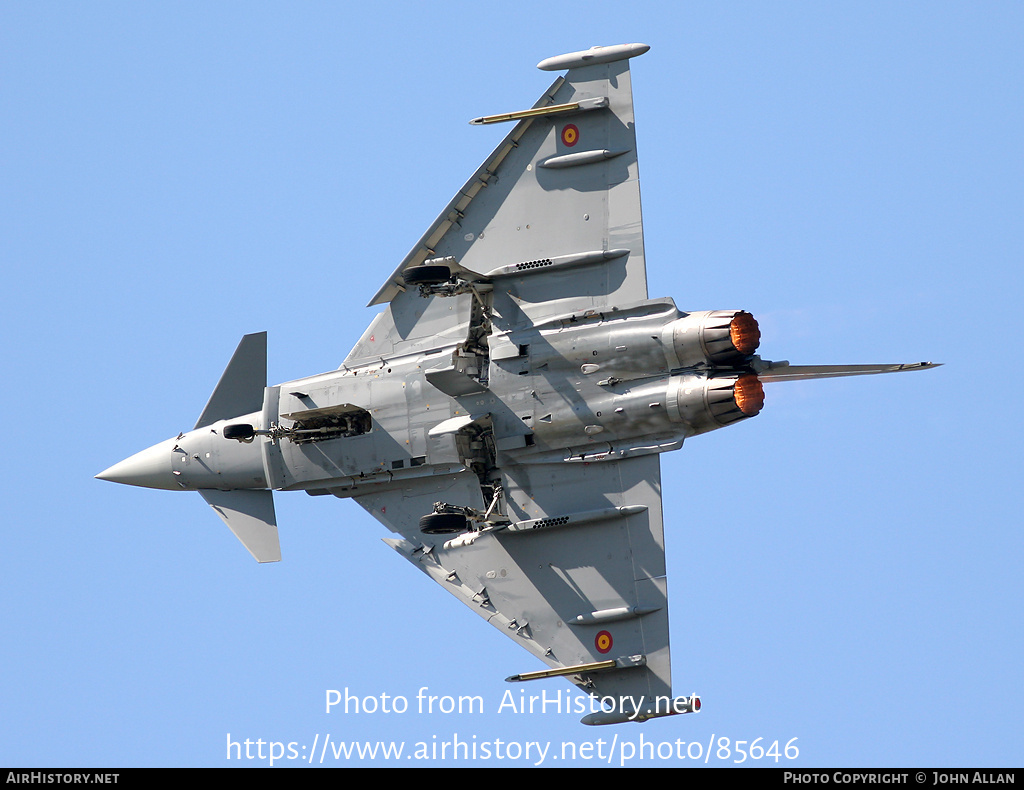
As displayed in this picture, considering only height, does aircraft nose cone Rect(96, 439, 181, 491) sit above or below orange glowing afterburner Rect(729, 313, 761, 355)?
above

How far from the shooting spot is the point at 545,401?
23.8 metres

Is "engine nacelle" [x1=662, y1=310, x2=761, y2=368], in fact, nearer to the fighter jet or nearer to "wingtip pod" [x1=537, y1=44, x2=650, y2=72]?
the fighter jet

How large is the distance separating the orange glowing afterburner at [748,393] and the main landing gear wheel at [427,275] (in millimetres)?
4527

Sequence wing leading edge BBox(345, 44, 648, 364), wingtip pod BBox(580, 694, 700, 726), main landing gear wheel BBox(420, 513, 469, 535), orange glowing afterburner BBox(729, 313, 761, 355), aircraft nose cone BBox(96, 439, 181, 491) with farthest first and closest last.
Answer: aircraft nose cone BBox(96, 439, 181, 491) < wing leading edge BBox(345, 44, 648, 364) < wingtip pod BBox(580, 694, 700, 726) < main landing gear wheel BBox(420, 513, 469, 535) < orange glowing afterburner BBox(729, 313, 761, 355)

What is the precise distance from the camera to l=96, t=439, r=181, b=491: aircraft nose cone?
27234mm

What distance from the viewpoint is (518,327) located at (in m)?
24.2

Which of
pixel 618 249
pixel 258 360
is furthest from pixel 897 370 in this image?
pixel 258 360

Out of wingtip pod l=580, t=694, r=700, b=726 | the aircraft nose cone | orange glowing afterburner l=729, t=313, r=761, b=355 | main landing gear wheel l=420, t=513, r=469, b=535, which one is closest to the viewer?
orange glowing afterburner l=729, t=313, r=761, b=355

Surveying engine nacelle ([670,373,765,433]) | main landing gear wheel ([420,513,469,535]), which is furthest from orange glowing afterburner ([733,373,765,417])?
main landing gear wheel ([420,513,469,535])

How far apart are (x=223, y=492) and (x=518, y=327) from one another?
6.18 metres

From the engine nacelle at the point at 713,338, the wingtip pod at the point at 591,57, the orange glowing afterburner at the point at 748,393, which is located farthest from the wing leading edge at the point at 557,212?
the orange glowing afterburner at the point at 748,393

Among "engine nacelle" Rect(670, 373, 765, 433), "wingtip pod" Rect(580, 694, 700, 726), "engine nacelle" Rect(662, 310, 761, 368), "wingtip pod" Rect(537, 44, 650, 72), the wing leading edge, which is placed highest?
"wingtip pod" Rect(537, 44, 650, 72)

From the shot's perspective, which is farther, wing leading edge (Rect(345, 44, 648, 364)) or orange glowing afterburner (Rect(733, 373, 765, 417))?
wing leading edge (Rect(345, 44, 648, 364))
